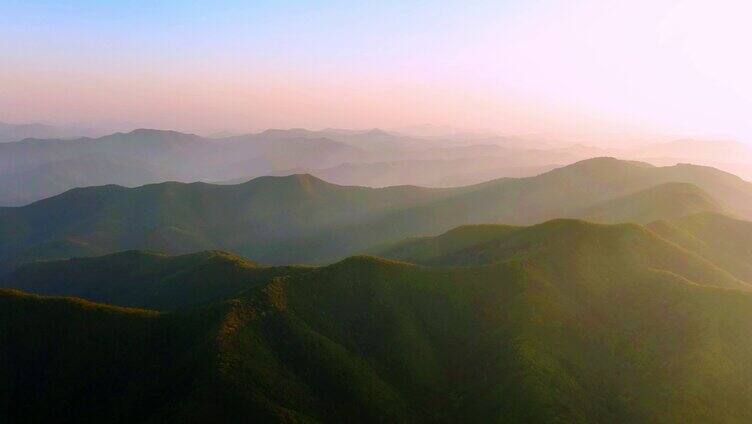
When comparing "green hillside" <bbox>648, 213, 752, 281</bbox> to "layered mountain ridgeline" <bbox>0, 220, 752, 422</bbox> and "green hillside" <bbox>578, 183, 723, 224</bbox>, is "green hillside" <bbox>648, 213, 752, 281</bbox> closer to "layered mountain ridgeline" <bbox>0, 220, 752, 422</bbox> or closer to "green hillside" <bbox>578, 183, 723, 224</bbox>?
"green hillside" <bbox>578, 183, 723, 224</bbox>

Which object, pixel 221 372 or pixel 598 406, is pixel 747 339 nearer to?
pixel 598 406

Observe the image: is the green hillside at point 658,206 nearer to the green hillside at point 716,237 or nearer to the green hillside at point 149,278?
the green hillside at point 716,237

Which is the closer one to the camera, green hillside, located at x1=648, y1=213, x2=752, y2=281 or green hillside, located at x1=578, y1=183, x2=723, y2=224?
green hillside, located at x1=648, y1=213, x2=752, y2=281

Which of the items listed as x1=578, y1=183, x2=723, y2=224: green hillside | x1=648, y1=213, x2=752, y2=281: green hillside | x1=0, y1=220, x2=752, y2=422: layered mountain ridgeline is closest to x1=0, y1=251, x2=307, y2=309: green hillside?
x1=0, y1=220, x2=752, y2=422: layered mountain ridgeline

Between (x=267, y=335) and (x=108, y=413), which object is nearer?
(x=108, y=413)

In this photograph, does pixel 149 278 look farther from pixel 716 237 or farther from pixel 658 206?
pixel 658 206

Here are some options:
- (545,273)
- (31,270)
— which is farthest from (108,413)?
(31,270)

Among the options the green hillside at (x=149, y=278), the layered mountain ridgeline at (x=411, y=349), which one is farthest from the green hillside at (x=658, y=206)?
the green hillside at (x=149, y=278)

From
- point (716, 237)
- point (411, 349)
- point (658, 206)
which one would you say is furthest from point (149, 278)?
point (658, 206)
